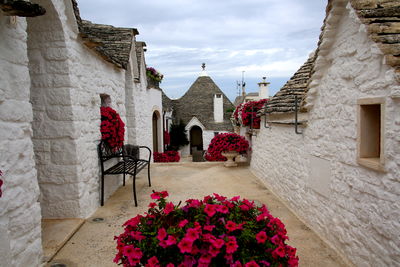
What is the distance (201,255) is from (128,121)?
7083mm

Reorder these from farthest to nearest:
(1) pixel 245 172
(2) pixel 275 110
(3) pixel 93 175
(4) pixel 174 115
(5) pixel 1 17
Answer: (4) pixel 174 115, (1) pixel 245 172, (2) pixel 275 110, (3) pixel 93 175, (5) pixel 1 17

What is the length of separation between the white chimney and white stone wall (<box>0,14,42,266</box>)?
747 inches

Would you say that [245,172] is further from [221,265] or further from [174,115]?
[174,115]

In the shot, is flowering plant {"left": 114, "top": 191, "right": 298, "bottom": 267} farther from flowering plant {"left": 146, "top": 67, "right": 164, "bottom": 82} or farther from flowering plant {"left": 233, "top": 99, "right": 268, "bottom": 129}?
flowering plant {"left": 146, "top": 67, "right": 164, "bottom": 82}

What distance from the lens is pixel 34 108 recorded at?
4227 mm

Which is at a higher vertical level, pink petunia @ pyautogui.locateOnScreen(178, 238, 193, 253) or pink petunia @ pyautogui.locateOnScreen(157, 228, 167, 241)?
pink petunia @ pyautogui.locateOnScreen(157, 228, 167, 241)

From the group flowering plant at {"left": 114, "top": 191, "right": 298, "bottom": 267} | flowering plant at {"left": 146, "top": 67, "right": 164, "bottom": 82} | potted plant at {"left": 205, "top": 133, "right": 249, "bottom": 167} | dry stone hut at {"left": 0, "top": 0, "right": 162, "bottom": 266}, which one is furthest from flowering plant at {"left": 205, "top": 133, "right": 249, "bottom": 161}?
flowering plant at {"left": 114, "top": 191, "right": 298, "bottom": 267}

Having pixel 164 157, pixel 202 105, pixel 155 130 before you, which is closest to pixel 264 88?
pixel 164 157

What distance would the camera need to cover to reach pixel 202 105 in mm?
22484

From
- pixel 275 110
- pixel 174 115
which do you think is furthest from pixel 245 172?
pixel 174 115

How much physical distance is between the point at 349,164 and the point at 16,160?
340cm

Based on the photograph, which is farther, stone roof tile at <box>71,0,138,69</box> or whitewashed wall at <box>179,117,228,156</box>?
whitewashed wall at <box>179,117,228,156</box>

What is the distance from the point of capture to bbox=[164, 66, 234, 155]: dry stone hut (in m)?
21.6

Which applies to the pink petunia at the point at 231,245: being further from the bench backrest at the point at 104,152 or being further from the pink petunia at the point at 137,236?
the bench backrest at the point at 104,152
